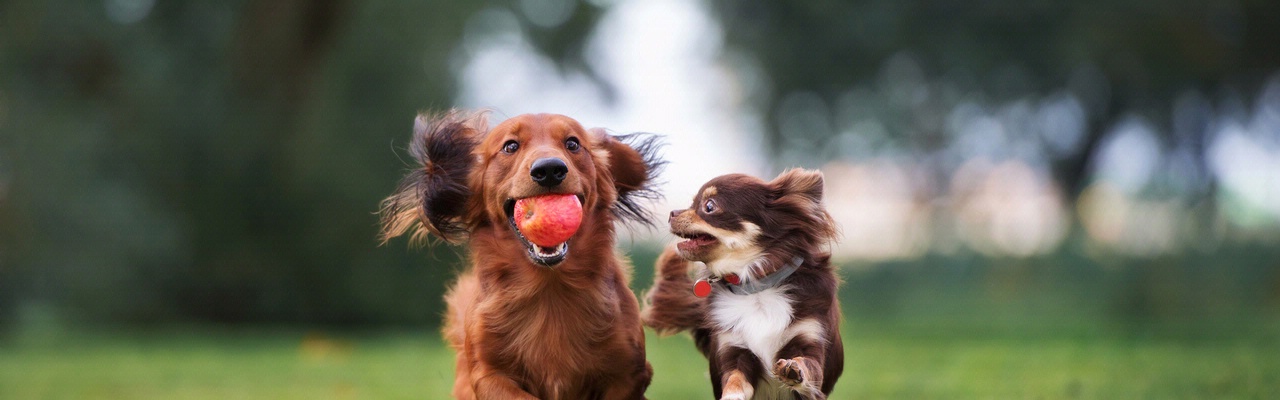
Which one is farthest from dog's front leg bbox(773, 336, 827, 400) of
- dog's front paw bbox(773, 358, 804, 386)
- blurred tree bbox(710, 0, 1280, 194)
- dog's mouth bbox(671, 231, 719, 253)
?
blurred tree bbox(710, 0, 1280, 194)

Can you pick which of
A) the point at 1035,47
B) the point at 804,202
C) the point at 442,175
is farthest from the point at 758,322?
the point at 1035,47

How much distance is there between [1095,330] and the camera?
1084cm

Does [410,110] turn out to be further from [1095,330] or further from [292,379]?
[1095,330]

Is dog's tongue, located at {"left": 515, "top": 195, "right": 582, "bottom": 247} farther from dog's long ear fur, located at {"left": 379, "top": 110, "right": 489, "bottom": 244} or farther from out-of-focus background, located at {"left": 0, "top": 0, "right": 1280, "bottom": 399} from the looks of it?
out-of-focus background, located at {"left": 0, "top": 0, "right": 1280, "bottom": 399}

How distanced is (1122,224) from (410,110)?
26.7 feet

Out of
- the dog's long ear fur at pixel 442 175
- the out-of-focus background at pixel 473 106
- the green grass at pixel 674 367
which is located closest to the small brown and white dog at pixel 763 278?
the dog's long ear fur at pixel 442 175

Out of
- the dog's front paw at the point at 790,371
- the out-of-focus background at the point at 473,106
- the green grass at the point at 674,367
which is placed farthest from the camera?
the out-of-focus background at the point at 473,106

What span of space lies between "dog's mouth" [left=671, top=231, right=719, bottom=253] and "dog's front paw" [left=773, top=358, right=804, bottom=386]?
54cm

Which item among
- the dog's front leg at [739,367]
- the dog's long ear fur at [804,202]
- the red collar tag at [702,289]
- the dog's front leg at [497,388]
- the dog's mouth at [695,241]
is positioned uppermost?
the dog's long ear fur at [804,202]

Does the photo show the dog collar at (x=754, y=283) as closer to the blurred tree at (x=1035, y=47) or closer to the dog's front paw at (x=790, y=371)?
the dog's front paw at (x=790, y=371)

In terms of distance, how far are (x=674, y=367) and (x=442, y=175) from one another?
→ 4.47 m

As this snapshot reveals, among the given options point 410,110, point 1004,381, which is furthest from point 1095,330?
point 410,110

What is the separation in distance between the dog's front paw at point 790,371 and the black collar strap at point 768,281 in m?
0.38

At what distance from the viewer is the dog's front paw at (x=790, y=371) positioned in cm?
328
